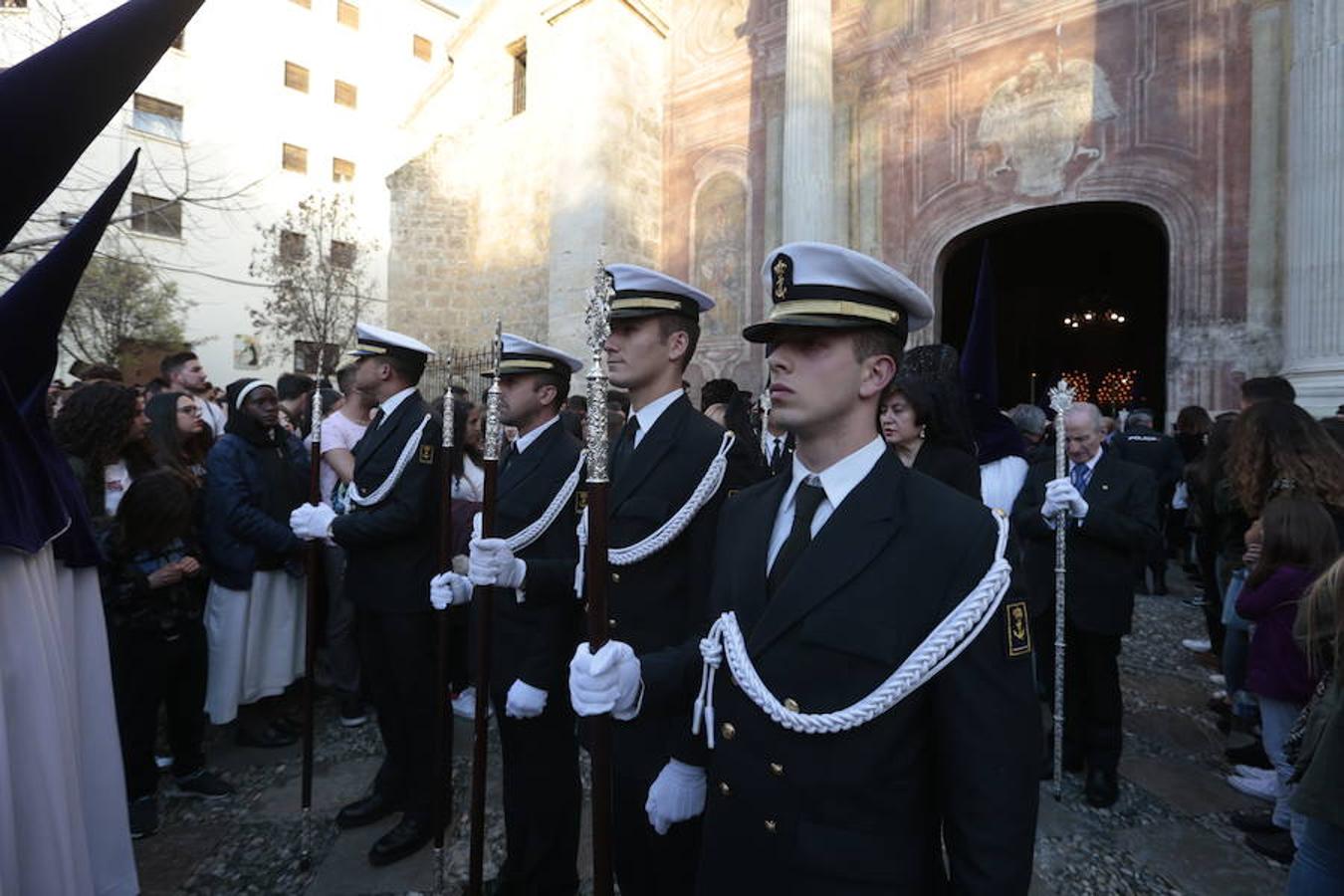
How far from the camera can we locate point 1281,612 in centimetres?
325

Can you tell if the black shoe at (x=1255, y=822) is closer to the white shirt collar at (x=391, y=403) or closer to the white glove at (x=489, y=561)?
the white glove at (x=489, y=561)

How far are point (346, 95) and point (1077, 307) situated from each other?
27409 mm

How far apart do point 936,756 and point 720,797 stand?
18.9 inches

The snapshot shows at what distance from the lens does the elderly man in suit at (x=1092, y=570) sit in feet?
12.5

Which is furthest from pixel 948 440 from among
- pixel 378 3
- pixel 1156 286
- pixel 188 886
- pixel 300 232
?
pixel 378 3

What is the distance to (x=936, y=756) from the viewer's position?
148 centimetres

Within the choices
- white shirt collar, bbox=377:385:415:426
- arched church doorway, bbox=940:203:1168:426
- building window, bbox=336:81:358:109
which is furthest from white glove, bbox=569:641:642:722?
building window, bbox=336:81:358:109

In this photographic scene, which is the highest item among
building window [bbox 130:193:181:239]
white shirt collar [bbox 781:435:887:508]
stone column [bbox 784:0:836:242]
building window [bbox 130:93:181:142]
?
building window [bbox 130:93:181:142]

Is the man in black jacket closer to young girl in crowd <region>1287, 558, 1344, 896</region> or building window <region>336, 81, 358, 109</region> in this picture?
young girl in crowd <region>1287, 558, 1344, 896</region>

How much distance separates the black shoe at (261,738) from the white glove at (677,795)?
3665mm

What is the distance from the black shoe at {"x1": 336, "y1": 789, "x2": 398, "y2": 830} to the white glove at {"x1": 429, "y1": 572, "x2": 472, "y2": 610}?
1.36 m

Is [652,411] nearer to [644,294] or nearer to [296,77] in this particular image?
[644,294]

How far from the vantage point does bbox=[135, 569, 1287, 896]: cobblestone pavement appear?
123 inches

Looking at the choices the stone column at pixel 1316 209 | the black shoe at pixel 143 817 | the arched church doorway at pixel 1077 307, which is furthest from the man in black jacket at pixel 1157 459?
the black shoe at pixel 143 817
